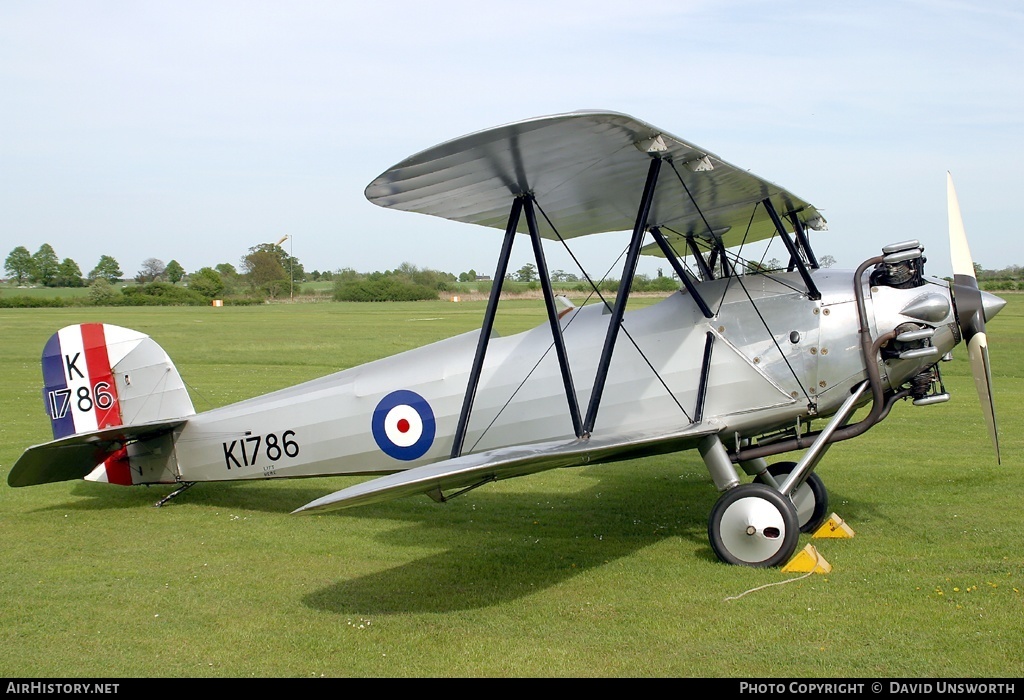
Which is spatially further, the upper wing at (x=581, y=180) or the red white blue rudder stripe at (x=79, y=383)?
the red white blue rudder stripe at (x=79, y=383)

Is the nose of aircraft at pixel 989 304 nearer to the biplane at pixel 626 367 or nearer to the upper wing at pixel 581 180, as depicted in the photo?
the biplane at pixel 626 367

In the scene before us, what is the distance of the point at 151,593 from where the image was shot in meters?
5.89

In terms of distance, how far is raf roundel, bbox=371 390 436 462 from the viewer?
7.11 m

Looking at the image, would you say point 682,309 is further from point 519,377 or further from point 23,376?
point 23,376

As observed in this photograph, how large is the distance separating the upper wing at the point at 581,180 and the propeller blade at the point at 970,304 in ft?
3.51

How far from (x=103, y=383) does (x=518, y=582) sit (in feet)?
15.6

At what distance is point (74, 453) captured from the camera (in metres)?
7.52

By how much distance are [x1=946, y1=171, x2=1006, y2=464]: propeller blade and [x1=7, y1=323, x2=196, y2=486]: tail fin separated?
22.1 feet

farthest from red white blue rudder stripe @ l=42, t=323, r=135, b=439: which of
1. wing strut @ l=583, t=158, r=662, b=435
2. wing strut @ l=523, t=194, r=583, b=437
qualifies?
wing strut @ l=583, t=158, r=662, b=435

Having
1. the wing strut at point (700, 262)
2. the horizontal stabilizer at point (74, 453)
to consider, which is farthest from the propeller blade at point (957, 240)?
the horizontal stabilizer at point (74, 453)

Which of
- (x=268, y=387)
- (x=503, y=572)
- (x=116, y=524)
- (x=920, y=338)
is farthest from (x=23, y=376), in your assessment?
(x=920, y=338)

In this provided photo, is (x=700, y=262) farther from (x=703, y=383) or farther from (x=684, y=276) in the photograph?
(x=703, y=383)

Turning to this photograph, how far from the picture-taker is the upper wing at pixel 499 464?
462cm
